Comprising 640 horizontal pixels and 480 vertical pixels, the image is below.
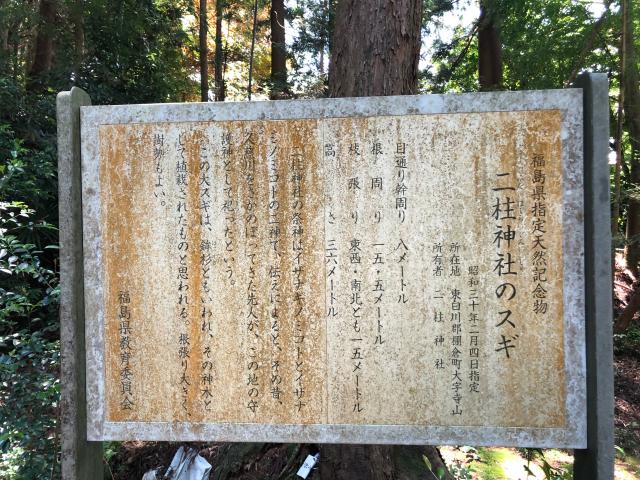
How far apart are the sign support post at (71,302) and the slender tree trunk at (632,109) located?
7.93m

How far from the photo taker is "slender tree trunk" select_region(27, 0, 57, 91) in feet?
25.6

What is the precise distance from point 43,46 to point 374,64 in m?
7.92

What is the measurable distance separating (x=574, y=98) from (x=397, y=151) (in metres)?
0.91

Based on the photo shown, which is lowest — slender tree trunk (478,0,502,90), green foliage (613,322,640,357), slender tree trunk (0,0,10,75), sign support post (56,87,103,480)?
green foliage (613,322,640,357)

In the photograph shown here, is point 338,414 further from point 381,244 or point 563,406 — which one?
point 563,406

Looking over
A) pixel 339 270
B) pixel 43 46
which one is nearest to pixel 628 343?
pixel 339 270

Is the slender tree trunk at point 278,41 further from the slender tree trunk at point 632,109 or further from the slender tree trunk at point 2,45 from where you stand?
the slender tree trunk at point 632,109

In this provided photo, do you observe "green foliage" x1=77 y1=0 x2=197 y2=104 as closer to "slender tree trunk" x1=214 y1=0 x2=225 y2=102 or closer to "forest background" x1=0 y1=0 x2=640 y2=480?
"forest background" x1=0 y1=0 x2=640 y2=480

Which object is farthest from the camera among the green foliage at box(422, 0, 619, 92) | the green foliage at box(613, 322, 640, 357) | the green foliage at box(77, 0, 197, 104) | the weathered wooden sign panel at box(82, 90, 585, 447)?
the green foliage at box(613, 322, 640, 357)

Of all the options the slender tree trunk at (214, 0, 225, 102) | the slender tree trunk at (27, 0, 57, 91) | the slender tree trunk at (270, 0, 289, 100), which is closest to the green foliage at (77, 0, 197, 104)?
the slender tree trunk at (27, 0, 57, 91)

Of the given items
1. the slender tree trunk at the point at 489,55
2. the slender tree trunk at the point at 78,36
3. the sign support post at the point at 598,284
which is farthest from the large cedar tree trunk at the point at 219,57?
the sign support post at the point at 598,284

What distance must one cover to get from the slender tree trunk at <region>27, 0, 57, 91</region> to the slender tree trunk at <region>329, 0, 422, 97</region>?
6.60m

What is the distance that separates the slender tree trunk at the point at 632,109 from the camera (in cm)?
740

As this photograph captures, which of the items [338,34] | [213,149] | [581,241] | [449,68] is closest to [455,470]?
[581,241]
